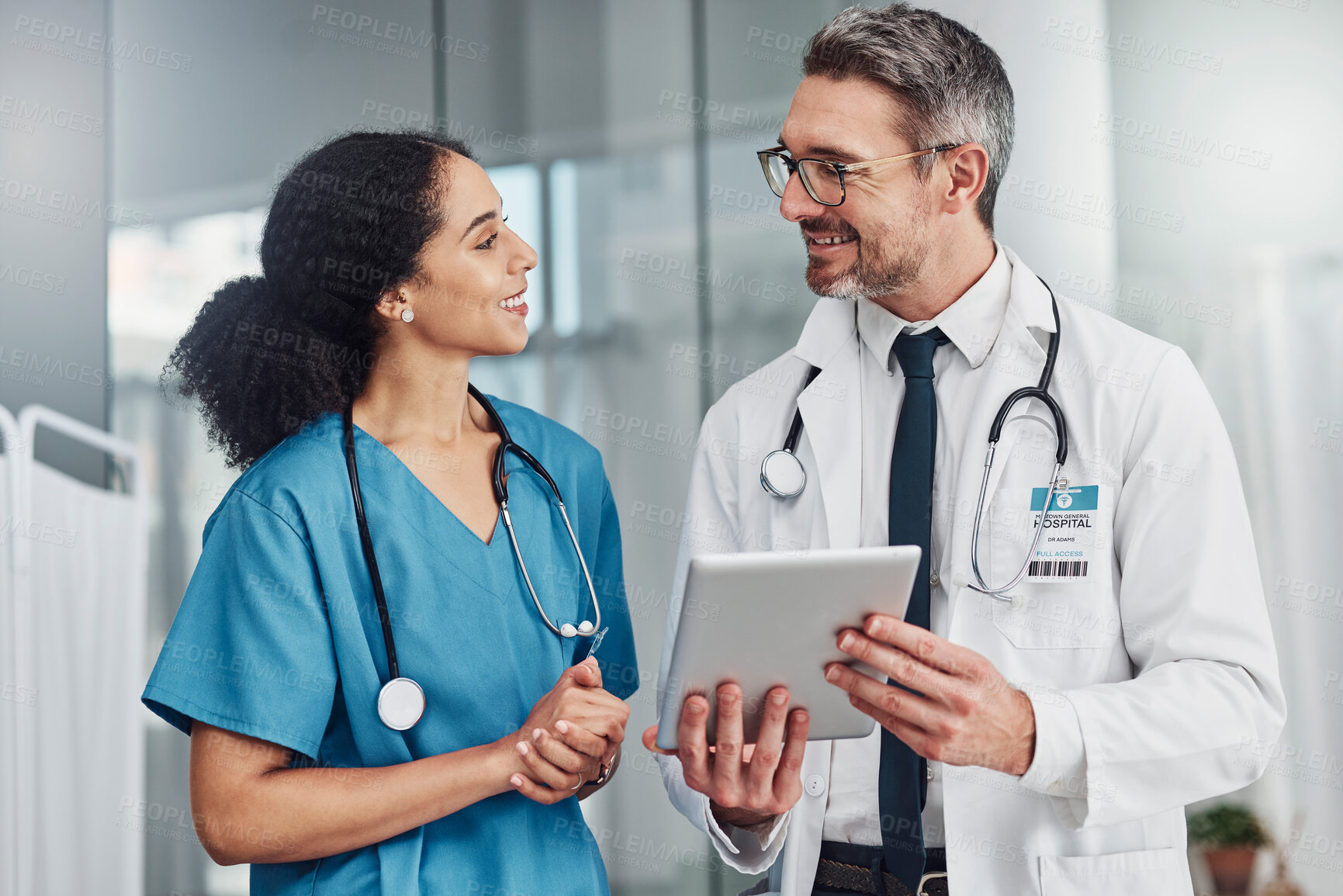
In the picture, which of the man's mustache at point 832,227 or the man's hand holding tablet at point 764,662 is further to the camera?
the man's mustache at point 832,227

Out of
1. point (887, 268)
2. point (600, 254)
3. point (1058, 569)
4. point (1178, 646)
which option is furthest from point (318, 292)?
point (600, 254)

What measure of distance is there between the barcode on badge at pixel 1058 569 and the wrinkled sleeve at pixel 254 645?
34.5 inches

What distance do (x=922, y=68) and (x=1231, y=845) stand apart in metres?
1.59

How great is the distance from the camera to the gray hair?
5.10 ft

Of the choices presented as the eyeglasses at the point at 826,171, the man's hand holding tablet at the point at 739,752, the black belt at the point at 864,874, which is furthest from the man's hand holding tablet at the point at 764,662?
the eyeglasses at the point at 826,171

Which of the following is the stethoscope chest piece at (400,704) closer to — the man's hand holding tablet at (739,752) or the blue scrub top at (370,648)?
the blue scrub top at (370,648)

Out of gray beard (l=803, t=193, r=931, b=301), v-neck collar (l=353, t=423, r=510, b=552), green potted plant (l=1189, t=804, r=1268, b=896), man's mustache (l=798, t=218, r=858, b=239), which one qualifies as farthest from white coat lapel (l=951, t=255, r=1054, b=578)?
green potted plant (l=1189, t=804, r=1268, b=896)

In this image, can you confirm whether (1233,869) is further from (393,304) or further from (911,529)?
(393,304)

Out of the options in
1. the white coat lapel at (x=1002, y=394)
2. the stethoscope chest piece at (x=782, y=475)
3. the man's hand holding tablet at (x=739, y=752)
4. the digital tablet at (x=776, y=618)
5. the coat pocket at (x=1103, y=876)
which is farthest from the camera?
the stethoscope chest piece at (x=782, y=475)

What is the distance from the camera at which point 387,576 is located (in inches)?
52.9

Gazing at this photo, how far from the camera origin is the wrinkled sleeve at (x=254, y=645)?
124 centimetres

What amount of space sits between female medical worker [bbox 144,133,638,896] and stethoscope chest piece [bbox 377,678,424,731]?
0.03 metres

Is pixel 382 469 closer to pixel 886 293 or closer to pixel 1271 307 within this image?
pixel 886 293

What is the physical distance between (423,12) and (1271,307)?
7.15ft
